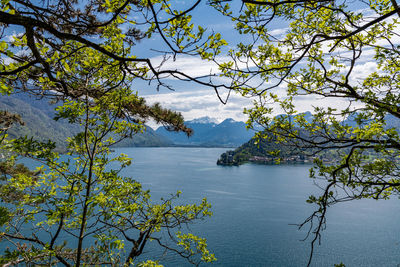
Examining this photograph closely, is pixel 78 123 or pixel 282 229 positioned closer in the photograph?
pixel 78 123

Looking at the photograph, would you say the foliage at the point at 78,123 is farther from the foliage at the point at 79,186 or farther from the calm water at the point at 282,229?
the calm water at the point at 282,229

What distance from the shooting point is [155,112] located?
23.8 ft

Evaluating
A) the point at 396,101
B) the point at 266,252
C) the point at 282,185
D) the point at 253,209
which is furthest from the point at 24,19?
the point at 282,185

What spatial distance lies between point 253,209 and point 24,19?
4954cm

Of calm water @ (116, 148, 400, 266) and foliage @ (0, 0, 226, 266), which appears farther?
calm water @ (116, 148, 400, 266)

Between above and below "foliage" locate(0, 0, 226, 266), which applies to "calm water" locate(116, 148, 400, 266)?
below

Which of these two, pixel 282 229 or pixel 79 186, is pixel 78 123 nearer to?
pixel 79 186

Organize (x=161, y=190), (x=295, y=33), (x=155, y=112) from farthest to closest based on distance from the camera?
(x=161, y=190)
(x=155, y=112)
(x=295, y=33)

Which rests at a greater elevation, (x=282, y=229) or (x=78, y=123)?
(x=78, y=123)

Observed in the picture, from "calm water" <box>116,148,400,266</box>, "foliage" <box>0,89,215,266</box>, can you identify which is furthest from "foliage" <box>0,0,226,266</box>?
"calm water" <box>116,148,400,266</box>

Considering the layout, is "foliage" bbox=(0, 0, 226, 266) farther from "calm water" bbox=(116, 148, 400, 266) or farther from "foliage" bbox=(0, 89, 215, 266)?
"calm water" bbox=(116, 148, 400, 266)

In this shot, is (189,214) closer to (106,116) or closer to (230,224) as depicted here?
(106,116)

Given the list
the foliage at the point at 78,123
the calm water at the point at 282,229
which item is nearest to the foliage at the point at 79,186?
the foliage at the point at 78,123

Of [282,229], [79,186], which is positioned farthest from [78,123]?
[282,229]
